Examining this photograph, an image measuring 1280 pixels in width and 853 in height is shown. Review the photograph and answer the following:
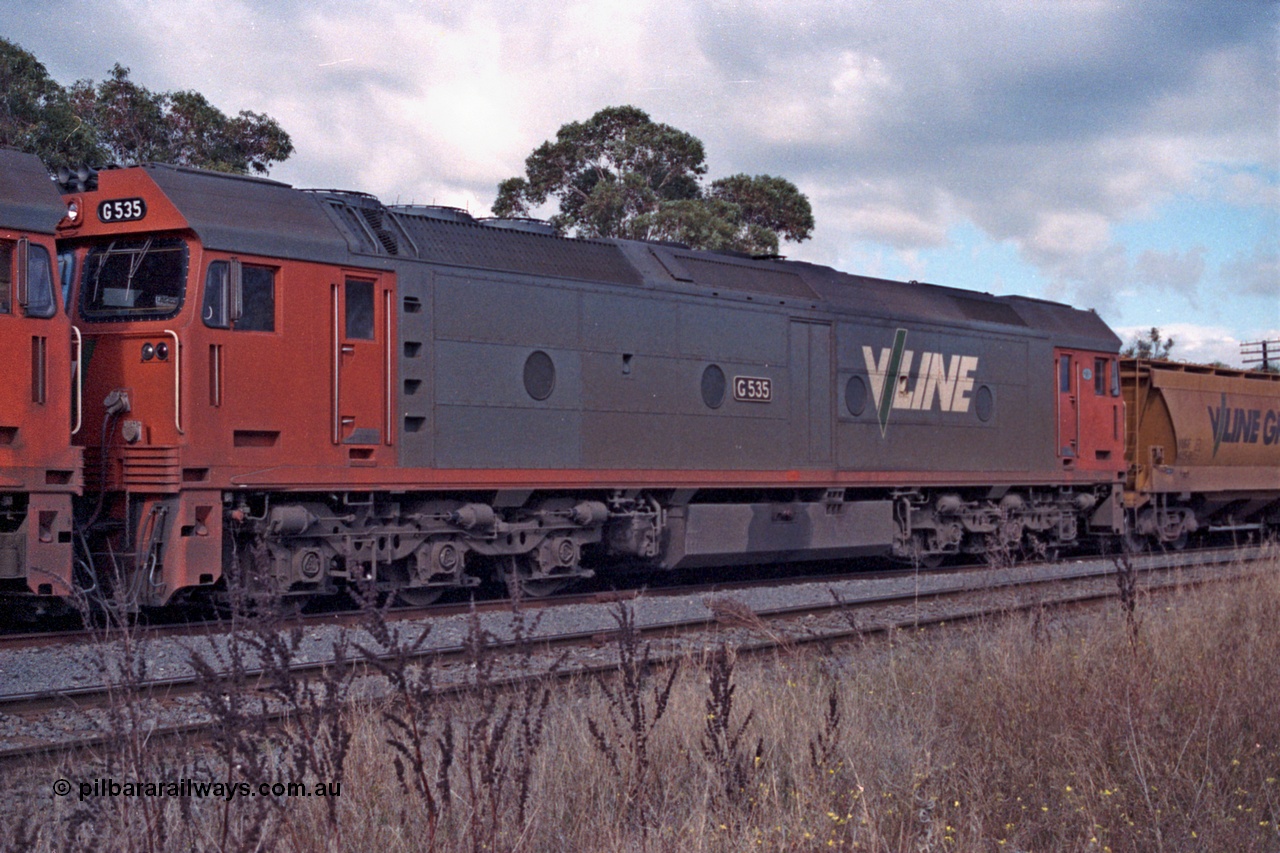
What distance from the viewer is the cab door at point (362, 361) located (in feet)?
38.0

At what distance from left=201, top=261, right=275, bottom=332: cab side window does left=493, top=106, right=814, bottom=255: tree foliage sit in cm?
2597

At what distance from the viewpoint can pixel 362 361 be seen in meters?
11.8

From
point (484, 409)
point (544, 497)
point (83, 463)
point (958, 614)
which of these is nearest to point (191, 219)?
point (83, 463)

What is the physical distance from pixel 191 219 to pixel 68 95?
19.1 m

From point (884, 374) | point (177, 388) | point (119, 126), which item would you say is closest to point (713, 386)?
point (884, 374)

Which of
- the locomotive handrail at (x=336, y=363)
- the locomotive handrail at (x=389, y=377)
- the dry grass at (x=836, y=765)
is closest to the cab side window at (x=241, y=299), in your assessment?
the locomotive handrail at (x=336, y=363)

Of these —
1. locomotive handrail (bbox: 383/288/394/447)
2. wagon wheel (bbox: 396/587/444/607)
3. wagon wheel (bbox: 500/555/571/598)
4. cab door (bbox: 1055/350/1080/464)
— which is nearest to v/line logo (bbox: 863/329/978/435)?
cab door (bbox: 1055/350/1080/464)

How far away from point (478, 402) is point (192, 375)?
3035mm

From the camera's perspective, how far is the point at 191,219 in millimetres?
10641

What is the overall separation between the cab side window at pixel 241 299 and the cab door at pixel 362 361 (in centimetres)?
67

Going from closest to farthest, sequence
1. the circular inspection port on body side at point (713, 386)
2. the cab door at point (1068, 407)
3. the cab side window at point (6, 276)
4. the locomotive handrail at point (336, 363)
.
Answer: the cab side window at point (6, 276)
the locomotive handrail at point (336, 363)
the circular inspection port on body side at point (713, 386)
the cab door at point (1068, 407)

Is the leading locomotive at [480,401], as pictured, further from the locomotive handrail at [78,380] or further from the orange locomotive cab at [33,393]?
the orange locomotive cab at [33,393]

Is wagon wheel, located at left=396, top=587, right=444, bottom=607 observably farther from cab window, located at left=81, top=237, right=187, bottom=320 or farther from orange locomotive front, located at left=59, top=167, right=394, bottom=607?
cab window, located at left=81, top=237, right=187, bottom=320

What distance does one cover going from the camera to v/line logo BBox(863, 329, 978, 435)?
56.0ft
